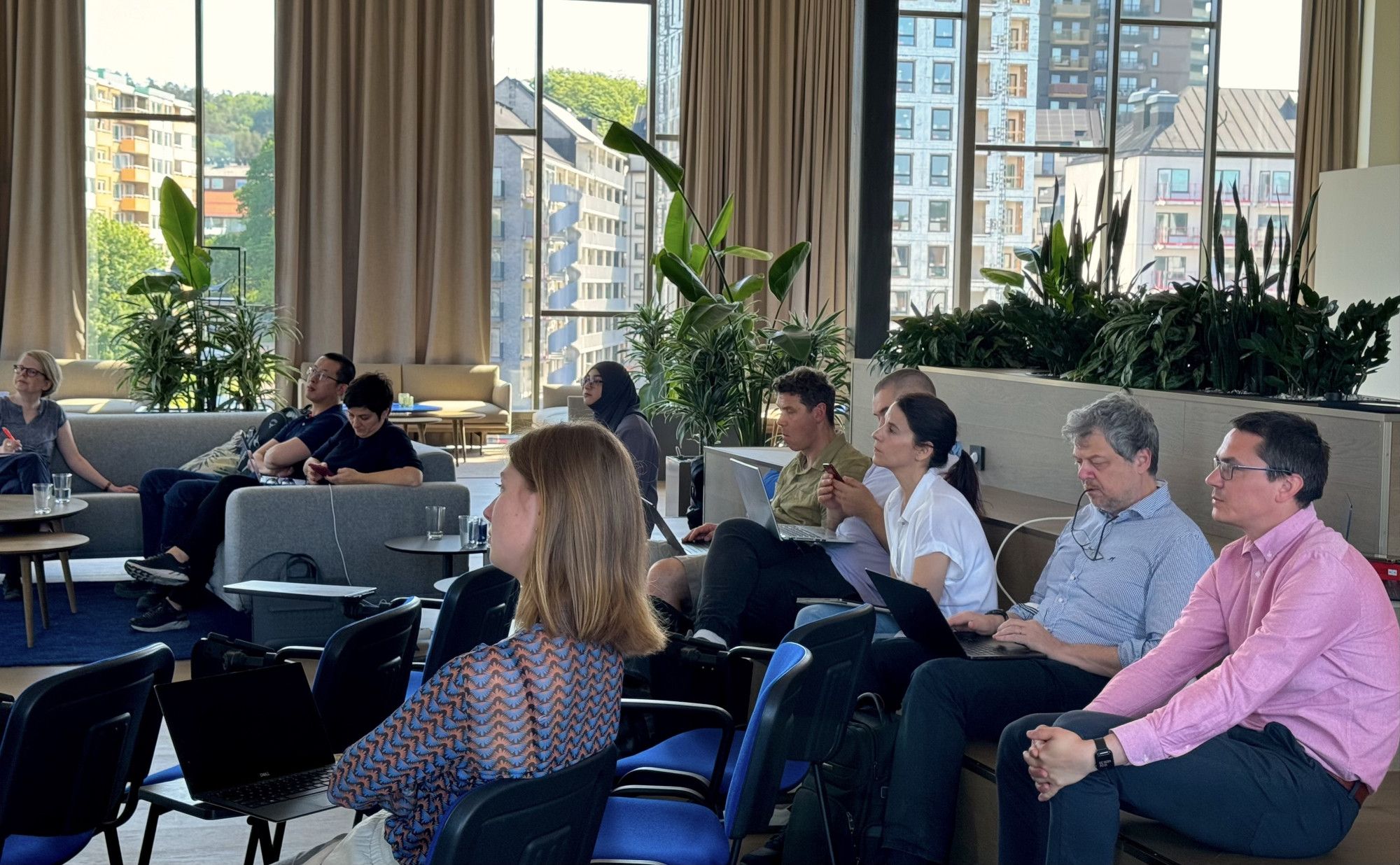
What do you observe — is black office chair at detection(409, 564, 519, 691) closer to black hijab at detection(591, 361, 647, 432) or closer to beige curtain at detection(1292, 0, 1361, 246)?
black hijab at detection(591, 361, 647, 432)

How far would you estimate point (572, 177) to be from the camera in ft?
40.2

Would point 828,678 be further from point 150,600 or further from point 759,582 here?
point 150,600

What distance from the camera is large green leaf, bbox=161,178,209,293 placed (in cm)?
862

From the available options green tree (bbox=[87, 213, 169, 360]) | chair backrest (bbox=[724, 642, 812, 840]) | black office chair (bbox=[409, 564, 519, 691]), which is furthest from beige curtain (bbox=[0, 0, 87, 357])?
chair backrest (bbox=[724, 642, 812, 840])

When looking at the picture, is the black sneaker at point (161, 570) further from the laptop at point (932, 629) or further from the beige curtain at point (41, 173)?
the beige curtain at point (41, 173)

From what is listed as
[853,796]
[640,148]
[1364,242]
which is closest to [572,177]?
[640,148]

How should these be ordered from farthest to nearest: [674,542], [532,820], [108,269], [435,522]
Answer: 1. [108,269]
2. [435,522]
3. [674,542]
4. [532,820]

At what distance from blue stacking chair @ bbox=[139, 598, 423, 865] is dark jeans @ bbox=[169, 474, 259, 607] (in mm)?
3144

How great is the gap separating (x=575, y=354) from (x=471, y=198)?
1.80 metres

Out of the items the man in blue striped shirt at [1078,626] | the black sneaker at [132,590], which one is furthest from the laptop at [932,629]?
the black sneaker at [132,590]

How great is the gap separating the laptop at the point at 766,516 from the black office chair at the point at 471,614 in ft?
3.26

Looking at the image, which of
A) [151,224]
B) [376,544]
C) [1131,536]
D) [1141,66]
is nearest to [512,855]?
[1131,536]

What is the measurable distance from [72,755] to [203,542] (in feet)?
12.3

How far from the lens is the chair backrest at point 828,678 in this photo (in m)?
2.44
